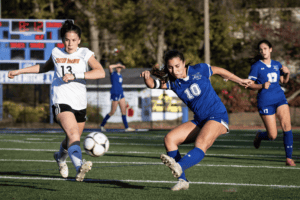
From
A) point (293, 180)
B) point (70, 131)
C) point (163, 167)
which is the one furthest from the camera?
point (163, 167)

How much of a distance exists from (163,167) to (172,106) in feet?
50.5

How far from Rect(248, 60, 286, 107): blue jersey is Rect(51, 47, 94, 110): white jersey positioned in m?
3.46

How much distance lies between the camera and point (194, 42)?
31234 millimetres

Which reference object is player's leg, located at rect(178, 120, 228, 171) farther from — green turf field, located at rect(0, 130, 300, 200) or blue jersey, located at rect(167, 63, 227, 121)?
green turf field, located at rect(0, 130, 300, 200)

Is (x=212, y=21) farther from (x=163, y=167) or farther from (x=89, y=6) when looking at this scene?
(x=163, y=167)

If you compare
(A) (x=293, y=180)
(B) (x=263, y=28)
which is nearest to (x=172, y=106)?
(B) (x=263, y=28)

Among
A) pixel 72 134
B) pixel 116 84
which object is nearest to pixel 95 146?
pixel 72 134

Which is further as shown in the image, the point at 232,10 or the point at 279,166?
the point at 232,10

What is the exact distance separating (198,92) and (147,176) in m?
1.98

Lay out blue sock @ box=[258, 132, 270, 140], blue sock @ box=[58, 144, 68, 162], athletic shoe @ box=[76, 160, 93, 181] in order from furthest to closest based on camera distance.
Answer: blue sock @ box=[258, 132, 270, 140] → blue sock @ box=[58, 144, 68, 162] → athletic shoe @ box=[76, 160, 93, 181]

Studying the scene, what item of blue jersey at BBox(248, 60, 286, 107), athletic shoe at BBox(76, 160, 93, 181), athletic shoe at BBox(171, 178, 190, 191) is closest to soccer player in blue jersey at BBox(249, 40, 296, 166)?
blue jersey at BBox(248, 60, 286, 107)

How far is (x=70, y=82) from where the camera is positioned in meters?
6.06

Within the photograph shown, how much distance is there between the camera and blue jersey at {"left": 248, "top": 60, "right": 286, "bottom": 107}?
27.4ft

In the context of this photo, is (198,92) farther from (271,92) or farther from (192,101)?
(271,92)
